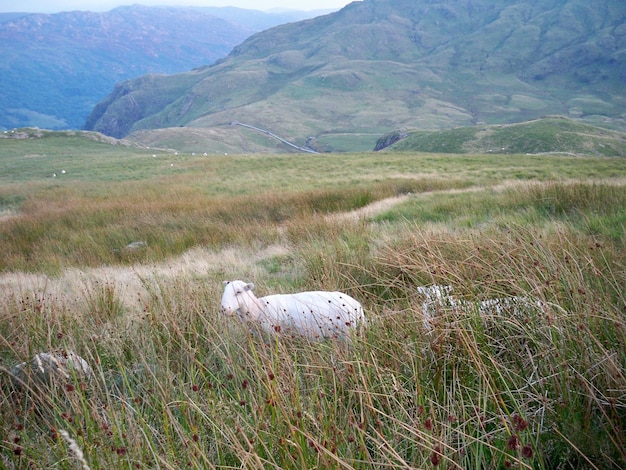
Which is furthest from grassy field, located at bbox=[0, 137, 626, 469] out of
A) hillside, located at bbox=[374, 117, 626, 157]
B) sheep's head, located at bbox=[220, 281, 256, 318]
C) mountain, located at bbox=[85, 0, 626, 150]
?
mountain, located at bbox=[85, 0, 626, 150]

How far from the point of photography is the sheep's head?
377cm

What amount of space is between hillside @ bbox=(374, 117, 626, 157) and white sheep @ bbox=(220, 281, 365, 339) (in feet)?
181

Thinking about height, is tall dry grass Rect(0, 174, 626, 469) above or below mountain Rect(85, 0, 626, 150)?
below

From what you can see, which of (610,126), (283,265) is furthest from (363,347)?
(610,126)

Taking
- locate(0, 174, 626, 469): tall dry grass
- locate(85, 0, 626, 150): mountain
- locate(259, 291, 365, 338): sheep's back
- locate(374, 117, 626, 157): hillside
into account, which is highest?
locate(85, 0, 626, 150): mountain

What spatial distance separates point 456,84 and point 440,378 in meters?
193

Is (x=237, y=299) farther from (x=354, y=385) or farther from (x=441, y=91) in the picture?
(x=441, y=91)

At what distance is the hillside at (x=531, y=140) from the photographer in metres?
54.5

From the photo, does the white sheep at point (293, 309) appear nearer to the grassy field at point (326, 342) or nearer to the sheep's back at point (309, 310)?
the sheep's back at point (309, 310)

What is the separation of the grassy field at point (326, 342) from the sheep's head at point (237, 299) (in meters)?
Result: 0.15

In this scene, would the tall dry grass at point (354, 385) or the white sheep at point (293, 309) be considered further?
the white sheep at point (293, 309)

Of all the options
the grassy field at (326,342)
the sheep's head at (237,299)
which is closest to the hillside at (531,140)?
the grassy field at (326,342)

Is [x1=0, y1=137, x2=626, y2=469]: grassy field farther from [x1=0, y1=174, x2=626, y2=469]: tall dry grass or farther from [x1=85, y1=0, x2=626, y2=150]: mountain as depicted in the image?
[x1=85, y1=0, x2=626, y2=150]: mountain

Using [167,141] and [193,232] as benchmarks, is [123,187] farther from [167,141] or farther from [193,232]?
[167,141]
